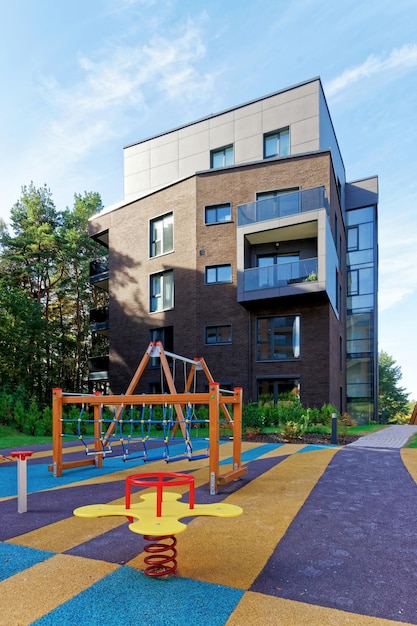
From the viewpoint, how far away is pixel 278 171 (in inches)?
877

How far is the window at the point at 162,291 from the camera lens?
24828mm

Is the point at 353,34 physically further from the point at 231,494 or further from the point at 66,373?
the point at 66,373

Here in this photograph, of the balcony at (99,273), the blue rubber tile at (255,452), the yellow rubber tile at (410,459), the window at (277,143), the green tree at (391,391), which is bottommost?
the green tree at (391,391)

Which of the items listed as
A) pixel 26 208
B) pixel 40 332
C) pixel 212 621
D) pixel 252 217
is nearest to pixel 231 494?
pixel 212 621

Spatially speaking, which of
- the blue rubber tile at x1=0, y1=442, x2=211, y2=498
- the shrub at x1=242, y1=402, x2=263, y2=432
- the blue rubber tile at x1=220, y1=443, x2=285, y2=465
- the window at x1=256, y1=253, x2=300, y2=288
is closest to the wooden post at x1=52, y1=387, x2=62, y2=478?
the blue rubber tile at x1=0, y1=442, x2=211, y2=498

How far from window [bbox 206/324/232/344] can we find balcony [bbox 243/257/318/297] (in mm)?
2513

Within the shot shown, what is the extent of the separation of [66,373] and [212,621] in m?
37.9

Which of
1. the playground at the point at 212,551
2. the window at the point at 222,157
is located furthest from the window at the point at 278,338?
the playground at the point at 212,551

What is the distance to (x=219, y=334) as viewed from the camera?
22766 millimetres

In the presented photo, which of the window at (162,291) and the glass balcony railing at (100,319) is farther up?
the window at (162,291)

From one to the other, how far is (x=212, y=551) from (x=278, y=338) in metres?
17.6

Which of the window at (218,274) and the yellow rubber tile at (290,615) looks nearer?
the yellow rubber tile at (290,615)

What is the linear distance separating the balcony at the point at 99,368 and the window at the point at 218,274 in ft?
31.5

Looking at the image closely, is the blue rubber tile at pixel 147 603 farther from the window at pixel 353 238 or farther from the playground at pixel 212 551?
the window at pixel 353 238
